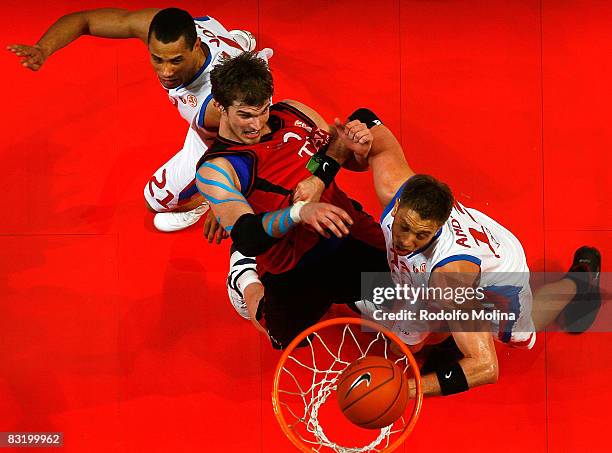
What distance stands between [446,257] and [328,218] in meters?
0.78

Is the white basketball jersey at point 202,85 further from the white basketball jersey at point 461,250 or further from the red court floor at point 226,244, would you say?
the white basketball jersey at point 461,250

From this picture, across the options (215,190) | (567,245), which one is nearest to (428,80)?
(567,245)

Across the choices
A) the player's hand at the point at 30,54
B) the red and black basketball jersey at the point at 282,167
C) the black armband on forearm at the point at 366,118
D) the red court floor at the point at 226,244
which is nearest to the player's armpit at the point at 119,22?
the player's hand at the point at 30,54

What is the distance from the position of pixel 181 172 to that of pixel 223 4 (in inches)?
56.2

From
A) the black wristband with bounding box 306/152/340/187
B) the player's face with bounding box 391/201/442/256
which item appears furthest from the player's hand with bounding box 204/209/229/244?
the player's face with bounding box 391/201/442/256

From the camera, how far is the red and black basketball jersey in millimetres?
3732

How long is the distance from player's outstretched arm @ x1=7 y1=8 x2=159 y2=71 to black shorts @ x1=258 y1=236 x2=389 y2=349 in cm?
171

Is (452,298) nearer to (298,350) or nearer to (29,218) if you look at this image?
(298,350)

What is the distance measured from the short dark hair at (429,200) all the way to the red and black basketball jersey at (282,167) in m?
0.54

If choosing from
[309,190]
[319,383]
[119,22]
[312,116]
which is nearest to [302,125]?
[312,116]

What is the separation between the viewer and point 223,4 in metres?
5.23

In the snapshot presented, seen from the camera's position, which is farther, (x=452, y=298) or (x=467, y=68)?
(x=467, y=68)

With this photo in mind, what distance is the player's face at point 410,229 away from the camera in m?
3.46

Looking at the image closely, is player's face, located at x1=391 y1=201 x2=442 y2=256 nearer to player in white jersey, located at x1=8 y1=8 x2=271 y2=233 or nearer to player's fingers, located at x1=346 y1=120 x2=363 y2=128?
player's fingers, located at x1=346 y1=120 x2=363 y2=128
